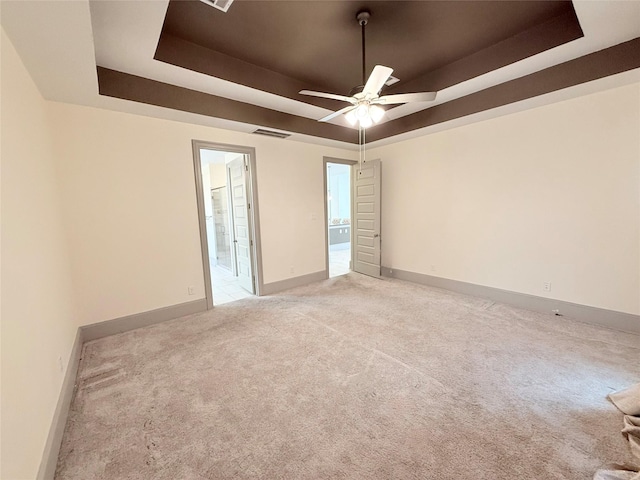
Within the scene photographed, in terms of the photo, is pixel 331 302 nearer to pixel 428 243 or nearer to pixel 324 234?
pixel 324 234

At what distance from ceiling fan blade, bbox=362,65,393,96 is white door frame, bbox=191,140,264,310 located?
2250 millimetres

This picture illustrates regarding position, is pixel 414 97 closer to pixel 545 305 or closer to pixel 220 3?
pixel 220 3

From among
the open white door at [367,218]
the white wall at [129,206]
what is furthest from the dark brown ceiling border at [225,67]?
the open white door at [367,218]

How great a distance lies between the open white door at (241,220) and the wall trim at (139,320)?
3.45 ft

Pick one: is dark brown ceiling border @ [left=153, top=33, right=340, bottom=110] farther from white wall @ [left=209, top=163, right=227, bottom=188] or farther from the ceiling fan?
white wall @ [left=209, top=163, right=227, bottom=188]

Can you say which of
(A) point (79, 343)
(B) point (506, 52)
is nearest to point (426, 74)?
(B) point (506, 52)

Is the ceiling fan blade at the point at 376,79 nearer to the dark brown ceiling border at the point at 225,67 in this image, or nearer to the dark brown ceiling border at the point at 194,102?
the dark brown ceiling border at the point at 225,67

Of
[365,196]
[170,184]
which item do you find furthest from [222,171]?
[365,196]

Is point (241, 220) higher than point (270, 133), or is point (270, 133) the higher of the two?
point (270, 133)

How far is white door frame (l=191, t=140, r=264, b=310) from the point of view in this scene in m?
3.57

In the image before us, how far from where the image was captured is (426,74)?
340 cm

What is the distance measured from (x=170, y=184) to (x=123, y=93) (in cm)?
105

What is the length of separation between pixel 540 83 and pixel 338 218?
8.06 metres

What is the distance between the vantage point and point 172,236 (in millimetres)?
3436
